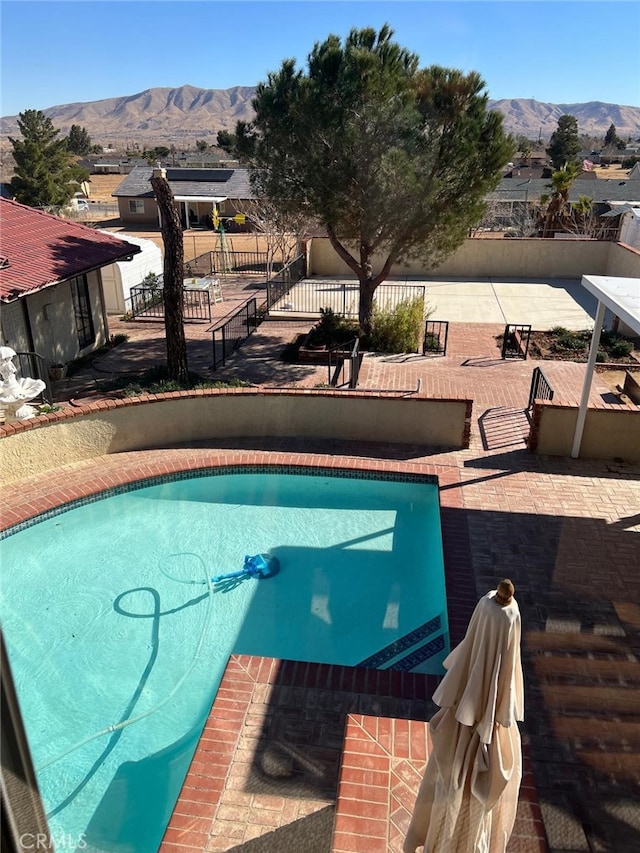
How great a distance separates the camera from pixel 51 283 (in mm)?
13148

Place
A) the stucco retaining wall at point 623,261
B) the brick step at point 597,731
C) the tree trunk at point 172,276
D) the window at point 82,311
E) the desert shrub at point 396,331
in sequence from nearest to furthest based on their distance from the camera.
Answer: the brick step at point 597,731, the tree trunk at point 172,276, the window at point 82,311, the desert shrub at point 396,331, the stucco retaining wall at point 623,261

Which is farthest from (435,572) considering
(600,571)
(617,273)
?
(617,273)

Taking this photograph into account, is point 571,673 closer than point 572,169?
Yes

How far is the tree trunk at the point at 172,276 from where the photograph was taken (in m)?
12.4

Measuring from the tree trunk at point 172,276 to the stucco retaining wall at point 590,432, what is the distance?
23.3ft

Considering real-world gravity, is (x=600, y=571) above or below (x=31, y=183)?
below

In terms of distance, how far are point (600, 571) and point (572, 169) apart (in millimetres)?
26970

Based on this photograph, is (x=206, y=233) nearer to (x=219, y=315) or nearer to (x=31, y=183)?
(x=31, y=183)

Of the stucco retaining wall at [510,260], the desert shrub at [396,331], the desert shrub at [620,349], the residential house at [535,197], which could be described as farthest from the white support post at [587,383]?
the residential house at [535,197]

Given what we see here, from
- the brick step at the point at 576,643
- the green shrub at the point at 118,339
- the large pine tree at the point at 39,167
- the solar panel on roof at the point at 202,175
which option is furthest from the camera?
the solar panel on roof at the point at 202,175

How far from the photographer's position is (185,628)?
754 cm

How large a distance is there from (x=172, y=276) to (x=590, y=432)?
8546 mm

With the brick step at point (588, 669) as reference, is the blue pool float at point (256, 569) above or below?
below

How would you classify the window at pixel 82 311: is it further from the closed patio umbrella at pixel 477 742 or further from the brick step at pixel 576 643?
the closed patio umbrella at pixel 477 742
